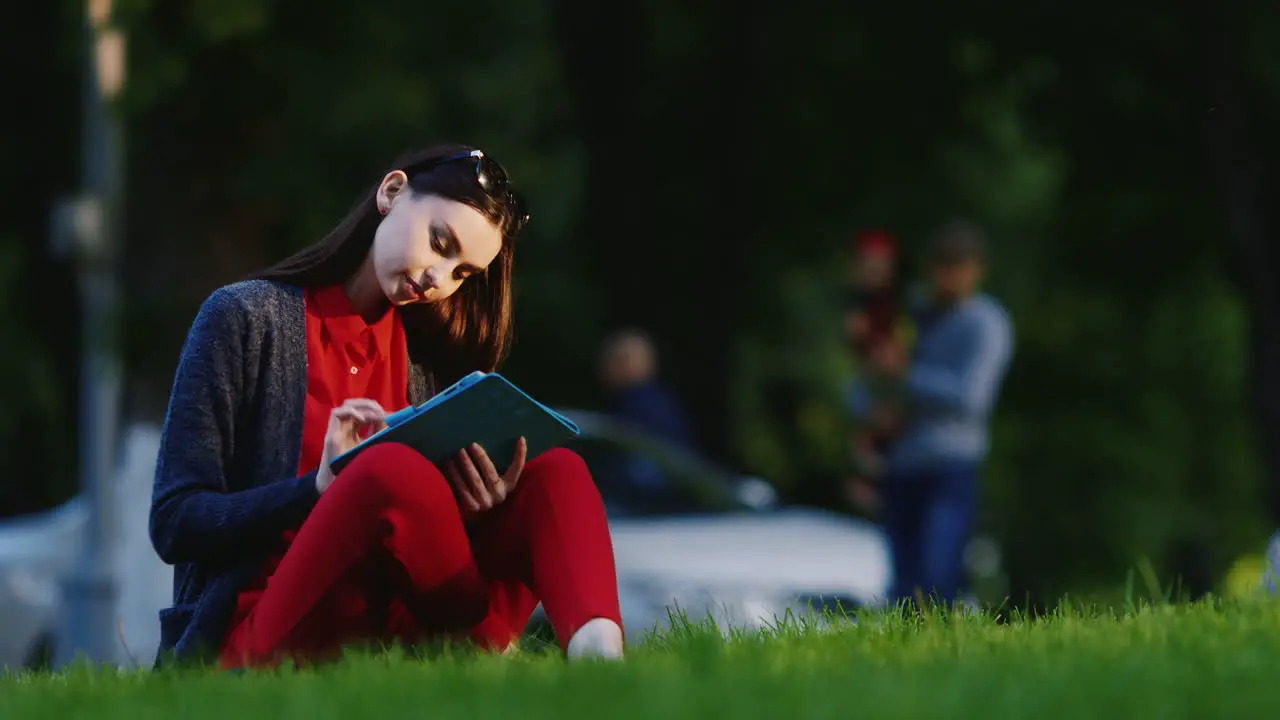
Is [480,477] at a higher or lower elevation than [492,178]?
lower

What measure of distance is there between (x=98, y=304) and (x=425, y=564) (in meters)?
10.4

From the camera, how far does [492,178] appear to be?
5.06 meters

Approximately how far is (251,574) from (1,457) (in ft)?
63.8

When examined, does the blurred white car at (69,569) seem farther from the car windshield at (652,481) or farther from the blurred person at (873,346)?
the blurred person at (873,346)

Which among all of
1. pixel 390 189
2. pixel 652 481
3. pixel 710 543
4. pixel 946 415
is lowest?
pixel 710 543

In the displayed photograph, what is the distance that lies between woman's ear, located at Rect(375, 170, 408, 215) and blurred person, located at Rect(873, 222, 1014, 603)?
5.77 metres

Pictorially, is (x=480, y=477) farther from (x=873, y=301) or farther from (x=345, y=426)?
(x=873, y=301)

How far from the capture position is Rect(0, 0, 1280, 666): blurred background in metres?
13.1

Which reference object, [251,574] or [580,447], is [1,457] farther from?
[251,574]

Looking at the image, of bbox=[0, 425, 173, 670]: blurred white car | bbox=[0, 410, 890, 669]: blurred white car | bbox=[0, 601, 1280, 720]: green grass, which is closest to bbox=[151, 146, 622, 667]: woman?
bbox=[0, 601, 1280, 720]: green grass

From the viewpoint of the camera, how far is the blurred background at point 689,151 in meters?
13.1

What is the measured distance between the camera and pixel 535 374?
1008 inches

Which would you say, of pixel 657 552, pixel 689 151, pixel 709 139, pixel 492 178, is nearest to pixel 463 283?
pixel 492 178

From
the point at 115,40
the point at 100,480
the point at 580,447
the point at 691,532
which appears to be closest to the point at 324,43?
the point at 115,40
